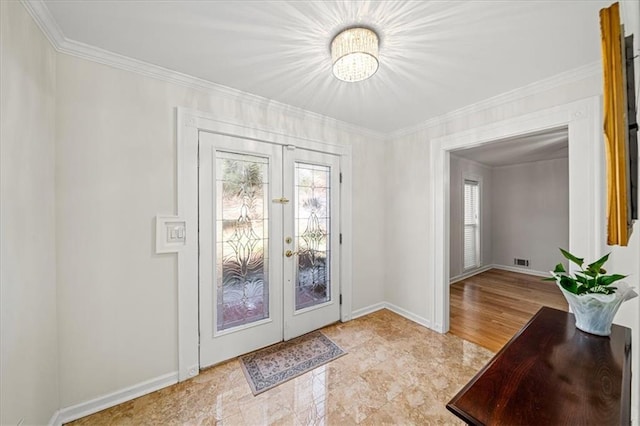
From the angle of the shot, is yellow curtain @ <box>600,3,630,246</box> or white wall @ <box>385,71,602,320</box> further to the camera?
white wall @ <box>385,71,602,320</box>

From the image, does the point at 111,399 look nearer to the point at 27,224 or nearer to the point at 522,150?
the point at 27,224

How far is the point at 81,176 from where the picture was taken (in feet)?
5.18

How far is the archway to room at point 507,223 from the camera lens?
3.82 m

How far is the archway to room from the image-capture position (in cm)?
382

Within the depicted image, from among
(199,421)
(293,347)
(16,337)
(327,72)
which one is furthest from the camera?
(293,347)

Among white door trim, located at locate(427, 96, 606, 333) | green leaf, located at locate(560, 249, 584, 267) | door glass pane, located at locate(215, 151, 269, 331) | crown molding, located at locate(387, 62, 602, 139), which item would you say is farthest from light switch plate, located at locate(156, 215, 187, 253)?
white door trim, located at locate(427, 96, 606, 333)

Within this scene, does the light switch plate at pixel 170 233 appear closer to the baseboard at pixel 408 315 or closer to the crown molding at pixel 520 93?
the baseboard at pixel 408 315

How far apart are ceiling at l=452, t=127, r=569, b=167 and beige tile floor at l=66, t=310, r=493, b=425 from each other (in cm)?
281

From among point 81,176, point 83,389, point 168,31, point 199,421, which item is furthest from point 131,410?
point 168,31

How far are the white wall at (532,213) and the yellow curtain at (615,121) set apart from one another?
5.56 metres

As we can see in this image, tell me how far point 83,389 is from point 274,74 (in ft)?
8.49

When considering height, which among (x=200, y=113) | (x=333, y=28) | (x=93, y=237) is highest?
(x=333, y=28)

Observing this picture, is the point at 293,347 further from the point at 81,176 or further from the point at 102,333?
the point at 81,176

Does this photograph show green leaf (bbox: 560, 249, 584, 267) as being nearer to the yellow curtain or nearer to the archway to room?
the yellow curtain
